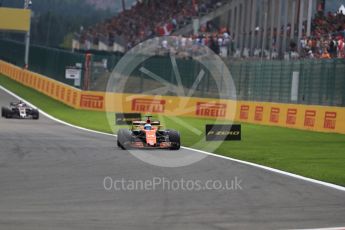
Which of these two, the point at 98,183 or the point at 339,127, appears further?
the point at 339,127

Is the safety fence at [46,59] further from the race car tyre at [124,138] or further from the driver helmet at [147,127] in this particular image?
the driver helmet at [147,127]

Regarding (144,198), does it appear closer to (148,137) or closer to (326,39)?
(148,137)

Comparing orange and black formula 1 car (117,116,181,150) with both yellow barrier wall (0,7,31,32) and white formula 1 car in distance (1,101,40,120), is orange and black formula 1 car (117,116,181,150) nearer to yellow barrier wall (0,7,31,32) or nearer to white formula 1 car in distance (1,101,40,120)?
white formula 1 car in distance (1,101,40,120)

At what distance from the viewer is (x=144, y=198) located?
33.7 feet

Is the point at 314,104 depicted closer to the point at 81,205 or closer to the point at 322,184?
the point at 322,184

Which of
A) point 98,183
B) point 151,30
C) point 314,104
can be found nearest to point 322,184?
point 98,183

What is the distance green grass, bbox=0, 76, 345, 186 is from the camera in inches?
578

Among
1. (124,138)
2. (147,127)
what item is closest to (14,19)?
(124,138)

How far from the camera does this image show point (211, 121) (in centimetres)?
3359

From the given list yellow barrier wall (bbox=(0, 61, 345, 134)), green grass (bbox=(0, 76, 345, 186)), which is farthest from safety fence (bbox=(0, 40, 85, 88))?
green grass (bbox=(0, 76, 345, 186))

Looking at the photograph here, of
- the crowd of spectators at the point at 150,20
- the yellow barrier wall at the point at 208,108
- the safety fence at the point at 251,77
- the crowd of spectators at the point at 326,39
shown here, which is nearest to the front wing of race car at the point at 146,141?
the yellow barrier wall at the point at 208,108

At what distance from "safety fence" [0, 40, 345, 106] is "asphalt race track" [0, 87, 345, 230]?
39.4 ft

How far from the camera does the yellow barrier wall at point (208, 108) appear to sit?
1057 inches

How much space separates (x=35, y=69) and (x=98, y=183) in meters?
43.1
